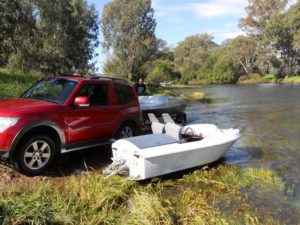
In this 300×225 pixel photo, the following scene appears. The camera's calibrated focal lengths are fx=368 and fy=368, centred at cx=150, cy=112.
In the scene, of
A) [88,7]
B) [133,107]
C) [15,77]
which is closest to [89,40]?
[88,7]

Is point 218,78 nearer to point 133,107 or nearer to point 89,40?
point 89,40

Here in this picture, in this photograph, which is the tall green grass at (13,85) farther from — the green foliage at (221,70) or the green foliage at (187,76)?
the green foliage at (187,76)

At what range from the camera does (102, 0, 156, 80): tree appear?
51906mm

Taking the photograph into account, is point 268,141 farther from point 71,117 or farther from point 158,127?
point 71,117

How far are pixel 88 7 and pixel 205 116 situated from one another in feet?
71.5

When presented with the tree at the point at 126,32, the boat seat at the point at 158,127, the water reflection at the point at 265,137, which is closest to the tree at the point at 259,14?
the tree at the point at 126,32

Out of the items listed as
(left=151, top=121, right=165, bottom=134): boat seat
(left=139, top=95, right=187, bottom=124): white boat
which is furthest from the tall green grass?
(left=151, top=121, right=165, bottom=134): boat seat

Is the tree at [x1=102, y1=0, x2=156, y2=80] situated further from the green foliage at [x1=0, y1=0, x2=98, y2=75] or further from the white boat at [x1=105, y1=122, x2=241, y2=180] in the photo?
the white boat at [x1=105, y1=122, x2=241, y2=180]

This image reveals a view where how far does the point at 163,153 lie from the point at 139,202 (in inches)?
58.7

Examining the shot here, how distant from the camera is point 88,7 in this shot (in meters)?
36.3

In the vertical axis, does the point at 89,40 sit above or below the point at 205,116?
above

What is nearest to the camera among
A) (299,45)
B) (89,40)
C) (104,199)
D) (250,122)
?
(104,199)

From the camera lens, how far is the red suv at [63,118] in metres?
6.81

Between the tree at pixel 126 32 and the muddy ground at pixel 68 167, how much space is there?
1683 inches
